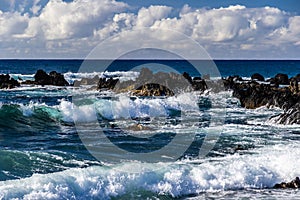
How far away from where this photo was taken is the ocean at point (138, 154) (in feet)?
40.1

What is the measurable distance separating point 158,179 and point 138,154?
3.26 meters

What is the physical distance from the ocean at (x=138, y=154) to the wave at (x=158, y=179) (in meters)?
0.03

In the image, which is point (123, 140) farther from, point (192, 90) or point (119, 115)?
point (192, 90)

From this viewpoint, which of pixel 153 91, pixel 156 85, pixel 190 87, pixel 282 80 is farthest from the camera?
pixel 282 80

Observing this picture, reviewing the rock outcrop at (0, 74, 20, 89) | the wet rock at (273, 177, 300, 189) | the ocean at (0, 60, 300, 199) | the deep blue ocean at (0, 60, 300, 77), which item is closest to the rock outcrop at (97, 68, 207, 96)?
the rock outcrop at (0, 74, 20, 89)

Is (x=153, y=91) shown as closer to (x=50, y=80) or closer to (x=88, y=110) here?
(x=88, y=110)

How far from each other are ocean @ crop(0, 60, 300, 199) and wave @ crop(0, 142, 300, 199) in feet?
0.09

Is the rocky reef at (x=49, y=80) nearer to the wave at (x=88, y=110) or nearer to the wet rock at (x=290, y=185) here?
the wave at (x=88, y=110)

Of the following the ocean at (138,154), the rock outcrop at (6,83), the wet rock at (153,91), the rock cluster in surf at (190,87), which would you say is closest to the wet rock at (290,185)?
the ocean at (138,154)

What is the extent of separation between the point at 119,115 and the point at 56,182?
1442 cm

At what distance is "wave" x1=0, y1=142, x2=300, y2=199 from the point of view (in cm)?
1159

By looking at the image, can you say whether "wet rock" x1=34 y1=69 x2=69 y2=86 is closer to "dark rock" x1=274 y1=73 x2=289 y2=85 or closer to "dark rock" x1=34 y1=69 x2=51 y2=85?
"dark rock" x1=34 y1=69 x2=51 y2=85

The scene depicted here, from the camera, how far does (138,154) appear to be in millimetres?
16156

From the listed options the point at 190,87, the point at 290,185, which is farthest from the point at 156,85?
the point at 290,185
